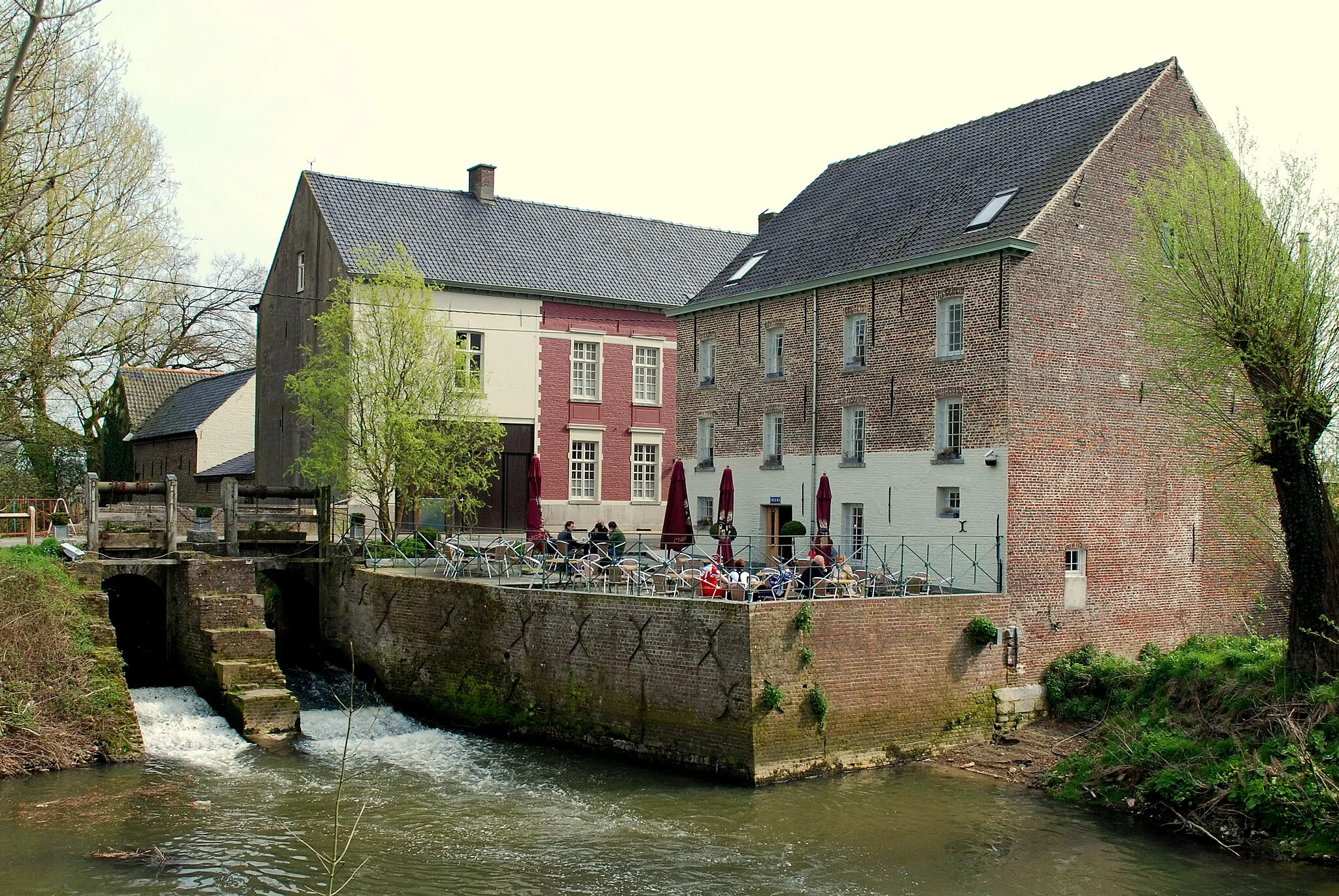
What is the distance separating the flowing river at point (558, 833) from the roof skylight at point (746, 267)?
13.3 m

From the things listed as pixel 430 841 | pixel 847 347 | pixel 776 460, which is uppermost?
pixel 847 347

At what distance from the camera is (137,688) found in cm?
2083

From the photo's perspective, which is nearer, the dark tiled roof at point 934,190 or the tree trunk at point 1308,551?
the tree trunk at point 1308,551

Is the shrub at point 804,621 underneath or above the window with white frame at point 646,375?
underneath

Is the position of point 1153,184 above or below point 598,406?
above

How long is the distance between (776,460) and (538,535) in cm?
547

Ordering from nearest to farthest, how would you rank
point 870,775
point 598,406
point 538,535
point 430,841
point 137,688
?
1. point 430,841
2. point 870,775
3. point 137,688
4. point 538,535
5. point 598,406

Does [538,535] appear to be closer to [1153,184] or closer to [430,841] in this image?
[430,841]

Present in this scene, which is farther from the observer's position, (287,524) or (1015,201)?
(287,524)

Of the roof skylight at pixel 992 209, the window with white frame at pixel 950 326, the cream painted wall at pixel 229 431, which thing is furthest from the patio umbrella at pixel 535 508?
the cream painted wall at pixel 229 431

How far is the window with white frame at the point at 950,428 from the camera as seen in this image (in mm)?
21062

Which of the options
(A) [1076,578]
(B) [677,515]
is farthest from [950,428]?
(B) [677,515]

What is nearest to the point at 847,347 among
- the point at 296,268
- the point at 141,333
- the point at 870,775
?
the point at 870,775

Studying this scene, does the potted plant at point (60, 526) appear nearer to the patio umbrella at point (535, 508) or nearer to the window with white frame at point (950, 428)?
the patio umbrella at point (535, 508)
